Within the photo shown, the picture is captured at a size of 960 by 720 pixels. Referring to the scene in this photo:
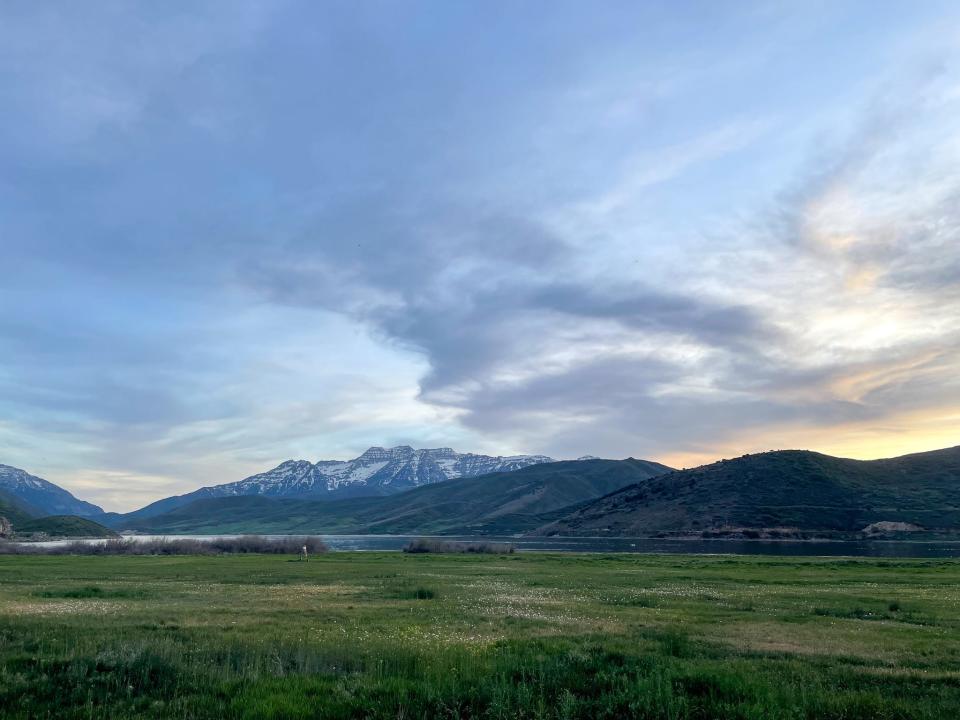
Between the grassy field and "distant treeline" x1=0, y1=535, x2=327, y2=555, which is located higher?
the grassy field

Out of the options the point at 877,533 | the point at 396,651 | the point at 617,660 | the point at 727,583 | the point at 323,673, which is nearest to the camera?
the point at 323,673

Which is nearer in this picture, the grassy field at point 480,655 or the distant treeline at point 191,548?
the grassy field at point 480,655

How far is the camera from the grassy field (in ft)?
41.7

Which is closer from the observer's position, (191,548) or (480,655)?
(480,655)

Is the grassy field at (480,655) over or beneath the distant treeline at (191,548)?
over

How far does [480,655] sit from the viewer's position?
17.3 metres

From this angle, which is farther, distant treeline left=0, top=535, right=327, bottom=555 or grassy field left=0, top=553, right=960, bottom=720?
distant treeline left=0, top=535, right=327, bottom=555

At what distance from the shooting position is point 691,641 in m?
20.9

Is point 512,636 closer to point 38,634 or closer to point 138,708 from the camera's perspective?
point 138,708

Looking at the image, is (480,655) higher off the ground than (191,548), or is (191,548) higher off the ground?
(480,655)

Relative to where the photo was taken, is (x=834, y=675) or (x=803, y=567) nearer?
(x=834, y=675)

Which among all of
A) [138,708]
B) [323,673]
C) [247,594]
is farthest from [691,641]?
[247,594]

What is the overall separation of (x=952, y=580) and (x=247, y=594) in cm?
5166

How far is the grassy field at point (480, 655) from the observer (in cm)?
1270
